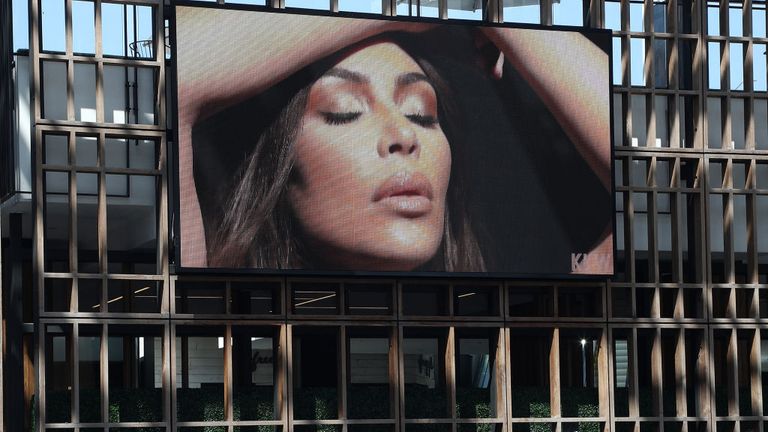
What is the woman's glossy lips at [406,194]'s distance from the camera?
20.0 m

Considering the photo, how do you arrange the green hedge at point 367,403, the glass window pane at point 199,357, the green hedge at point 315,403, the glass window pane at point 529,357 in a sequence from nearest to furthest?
the green hedge at point 315,403 < the green hedge at point 367,403 < the glass window pane at point 199,357 < the glass window pane at point 529,357

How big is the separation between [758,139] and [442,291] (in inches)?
227

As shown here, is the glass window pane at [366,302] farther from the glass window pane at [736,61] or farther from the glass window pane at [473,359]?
the glass window pane at [736,61]

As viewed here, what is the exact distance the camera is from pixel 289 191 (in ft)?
64.1

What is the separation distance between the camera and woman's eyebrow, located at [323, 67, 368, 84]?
19.9 meters

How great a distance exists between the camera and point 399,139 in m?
20.1

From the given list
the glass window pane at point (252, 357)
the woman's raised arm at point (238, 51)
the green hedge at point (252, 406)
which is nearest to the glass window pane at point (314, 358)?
the glass window pane at point (252, 357)

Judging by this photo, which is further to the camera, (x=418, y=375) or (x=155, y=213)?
(x=418, y=375)

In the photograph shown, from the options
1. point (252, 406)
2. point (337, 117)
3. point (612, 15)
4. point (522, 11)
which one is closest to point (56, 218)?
point (252, 406)

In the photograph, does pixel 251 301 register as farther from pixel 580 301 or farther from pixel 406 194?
pixel 580 301

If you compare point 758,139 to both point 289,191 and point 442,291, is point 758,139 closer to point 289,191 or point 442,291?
point 442,291

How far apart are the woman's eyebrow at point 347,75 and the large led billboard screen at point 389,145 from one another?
0.04 ft

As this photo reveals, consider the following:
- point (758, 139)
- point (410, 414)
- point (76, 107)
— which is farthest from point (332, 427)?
point (758, 139)

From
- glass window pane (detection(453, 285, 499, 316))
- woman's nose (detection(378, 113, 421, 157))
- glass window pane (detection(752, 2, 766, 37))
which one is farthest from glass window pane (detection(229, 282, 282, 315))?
glass window pane (detection(752, 2, 766, 37))
